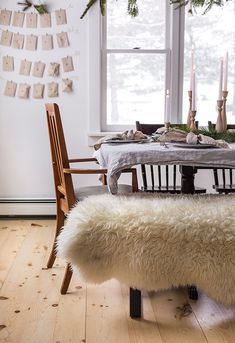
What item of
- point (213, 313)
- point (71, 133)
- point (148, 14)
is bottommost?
point (213, 313)

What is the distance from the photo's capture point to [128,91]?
3699 millimetres

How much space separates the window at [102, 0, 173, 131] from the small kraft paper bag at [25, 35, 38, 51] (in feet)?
1.75

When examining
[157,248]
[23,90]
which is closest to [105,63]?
[23,90]

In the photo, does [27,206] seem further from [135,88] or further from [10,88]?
[135,88]

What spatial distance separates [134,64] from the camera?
366 centimetres

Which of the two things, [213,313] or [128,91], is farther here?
[128,91]

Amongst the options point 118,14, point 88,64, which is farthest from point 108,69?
point 118,14

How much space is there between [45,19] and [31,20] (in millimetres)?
109

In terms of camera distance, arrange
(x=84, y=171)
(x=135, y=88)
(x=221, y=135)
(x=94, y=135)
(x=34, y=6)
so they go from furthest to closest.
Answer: (x=135, y=88)
(x=94, y=135)
(x=34, y=6)
(x=221, y=135)
(x=84, y=171)

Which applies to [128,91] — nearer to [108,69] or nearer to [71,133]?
[108,69]

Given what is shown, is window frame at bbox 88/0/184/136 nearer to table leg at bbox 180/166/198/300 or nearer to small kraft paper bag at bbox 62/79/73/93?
small kraft paper bag at bbox 62/79/73/93

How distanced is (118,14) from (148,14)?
0.78 ft

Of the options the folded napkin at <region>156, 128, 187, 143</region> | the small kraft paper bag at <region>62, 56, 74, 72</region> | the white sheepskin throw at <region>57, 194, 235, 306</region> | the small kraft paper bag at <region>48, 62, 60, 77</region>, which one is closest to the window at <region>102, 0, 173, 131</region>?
the small kraft paper bag at <region>62, 56, 74, 72</region>

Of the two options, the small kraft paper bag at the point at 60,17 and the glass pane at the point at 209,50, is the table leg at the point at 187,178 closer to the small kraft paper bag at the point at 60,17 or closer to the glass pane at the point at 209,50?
the glass pane at the point at 209,50
